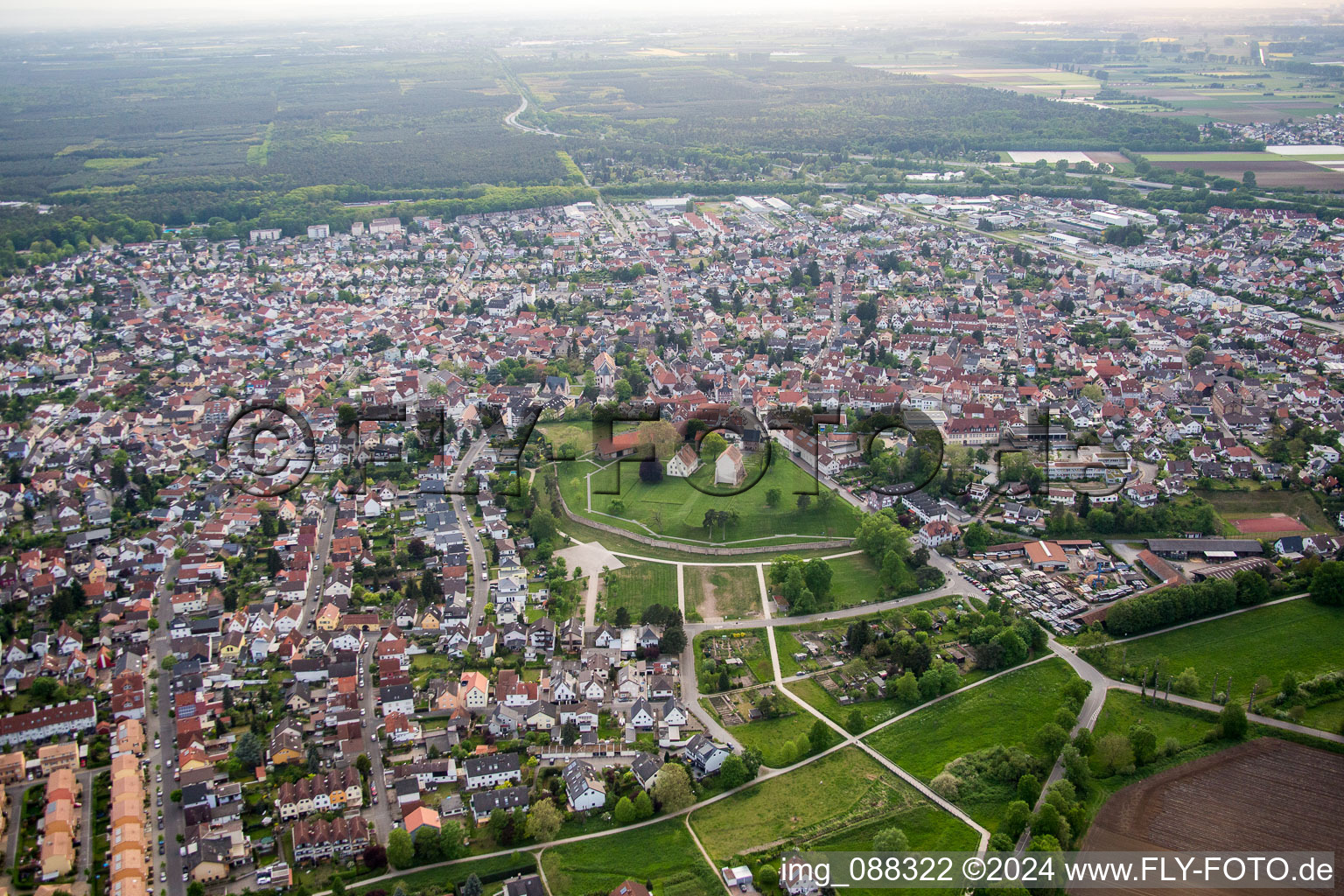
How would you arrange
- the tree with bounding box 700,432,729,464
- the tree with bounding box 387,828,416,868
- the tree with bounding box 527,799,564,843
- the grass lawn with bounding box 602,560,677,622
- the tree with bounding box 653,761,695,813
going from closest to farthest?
the tree with bounding box 387,828,416,868
the tree with bounding box 527,799,564,843
the tree with bounding box 653,761,695,813
the grass lawn with bounding box 602,560,677,622
the tree with bounding box 700,432,729,464

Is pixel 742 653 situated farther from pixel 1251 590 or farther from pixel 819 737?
pixel 1251 590

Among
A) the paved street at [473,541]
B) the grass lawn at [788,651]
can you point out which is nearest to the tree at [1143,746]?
the grass lawn at [788,651]

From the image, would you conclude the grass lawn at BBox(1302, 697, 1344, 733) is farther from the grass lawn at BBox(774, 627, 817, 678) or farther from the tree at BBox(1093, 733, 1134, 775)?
the grass lawn at BBox(774, 627, 817, 678)

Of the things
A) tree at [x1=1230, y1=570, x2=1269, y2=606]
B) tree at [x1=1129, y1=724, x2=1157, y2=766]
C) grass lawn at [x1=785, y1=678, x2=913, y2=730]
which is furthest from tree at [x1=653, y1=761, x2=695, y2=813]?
tree at [x1=1230, y1=570, x2=1269, y2=606]

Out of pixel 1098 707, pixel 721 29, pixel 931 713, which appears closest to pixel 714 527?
pixel 931 713

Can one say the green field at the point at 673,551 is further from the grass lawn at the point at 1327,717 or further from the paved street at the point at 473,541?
the grass lawn at the point at 1327,717

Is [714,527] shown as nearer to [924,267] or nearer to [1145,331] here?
[1145,331]

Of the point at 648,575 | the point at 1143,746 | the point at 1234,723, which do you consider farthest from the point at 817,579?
the point at 1234,723
